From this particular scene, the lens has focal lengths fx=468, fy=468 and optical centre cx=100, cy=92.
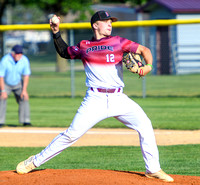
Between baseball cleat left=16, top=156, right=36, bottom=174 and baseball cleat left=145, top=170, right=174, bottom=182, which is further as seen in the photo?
baseball cleat left=16, top=156, right=36, bottom=174

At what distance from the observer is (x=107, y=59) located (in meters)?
5.32

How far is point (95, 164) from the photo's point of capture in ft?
23.1

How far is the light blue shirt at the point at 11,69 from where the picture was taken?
10378 mm

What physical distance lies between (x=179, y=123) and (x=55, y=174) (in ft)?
19.6

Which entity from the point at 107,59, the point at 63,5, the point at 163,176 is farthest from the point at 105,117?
the point at 63,5

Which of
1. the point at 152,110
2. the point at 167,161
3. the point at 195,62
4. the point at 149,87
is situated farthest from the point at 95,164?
the point at 195,62

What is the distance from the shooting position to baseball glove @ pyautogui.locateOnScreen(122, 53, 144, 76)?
5.18m

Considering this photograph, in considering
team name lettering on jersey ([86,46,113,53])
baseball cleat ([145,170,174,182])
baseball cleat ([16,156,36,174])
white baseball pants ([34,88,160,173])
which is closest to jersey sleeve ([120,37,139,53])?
team name lettering on jersey ([86,46,113,53])

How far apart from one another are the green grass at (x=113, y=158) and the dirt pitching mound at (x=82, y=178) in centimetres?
86

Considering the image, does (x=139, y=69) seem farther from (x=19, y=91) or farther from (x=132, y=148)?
(x=19, y=91)

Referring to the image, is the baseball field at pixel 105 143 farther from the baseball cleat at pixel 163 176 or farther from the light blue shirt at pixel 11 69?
the light blue shirt at pixel 11 69

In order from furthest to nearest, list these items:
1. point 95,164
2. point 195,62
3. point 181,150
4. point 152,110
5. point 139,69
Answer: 1. point 195,62
2. point 152,110
3. point 181,150
4. point 95,164
5. point 139,69

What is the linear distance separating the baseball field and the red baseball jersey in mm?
1132

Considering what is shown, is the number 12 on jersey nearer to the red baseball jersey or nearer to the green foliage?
the red baseball jersey
